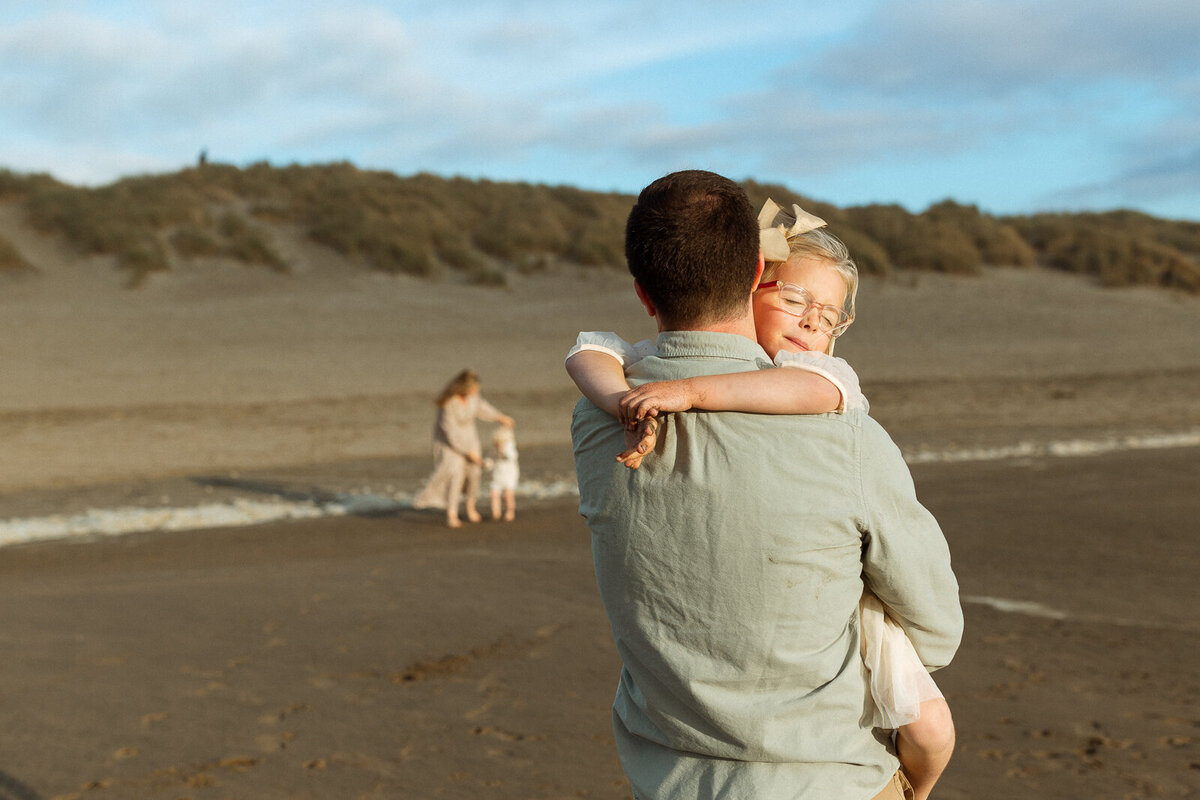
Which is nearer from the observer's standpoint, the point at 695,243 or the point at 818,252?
the point at 695,243

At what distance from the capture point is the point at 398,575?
844 cm

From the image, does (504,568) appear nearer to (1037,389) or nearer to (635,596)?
(635,596)

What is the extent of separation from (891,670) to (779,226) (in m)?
0.82

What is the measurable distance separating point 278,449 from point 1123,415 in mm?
15245

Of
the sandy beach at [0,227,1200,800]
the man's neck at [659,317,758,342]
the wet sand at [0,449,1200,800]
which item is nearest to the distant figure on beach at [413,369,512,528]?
the sandy beach at [0,227,1200,800]

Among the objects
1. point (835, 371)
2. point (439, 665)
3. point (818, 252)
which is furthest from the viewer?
point (439, 665)

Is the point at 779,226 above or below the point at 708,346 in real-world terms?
above

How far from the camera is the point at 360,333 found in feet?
76.6

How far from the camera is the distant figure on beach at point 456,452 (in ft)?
36.8

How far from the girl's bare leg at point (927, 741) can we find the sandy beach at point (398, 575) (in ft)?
8.45

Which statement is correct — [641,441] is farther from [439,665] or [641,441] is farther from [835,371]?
[439,665]

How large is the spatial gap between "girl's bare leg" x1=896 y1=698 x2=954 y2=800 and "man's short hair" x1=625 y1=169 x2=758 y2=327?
731mm

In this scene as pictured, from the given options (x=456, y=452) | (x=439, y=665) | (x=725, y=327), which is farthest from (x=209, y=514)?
(x=725, y=327)

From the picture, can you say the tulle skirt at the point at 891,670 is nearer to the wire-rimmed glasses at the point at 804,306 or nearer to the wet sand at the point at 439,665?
the wire-rimmed glasses at the point at 804,306
